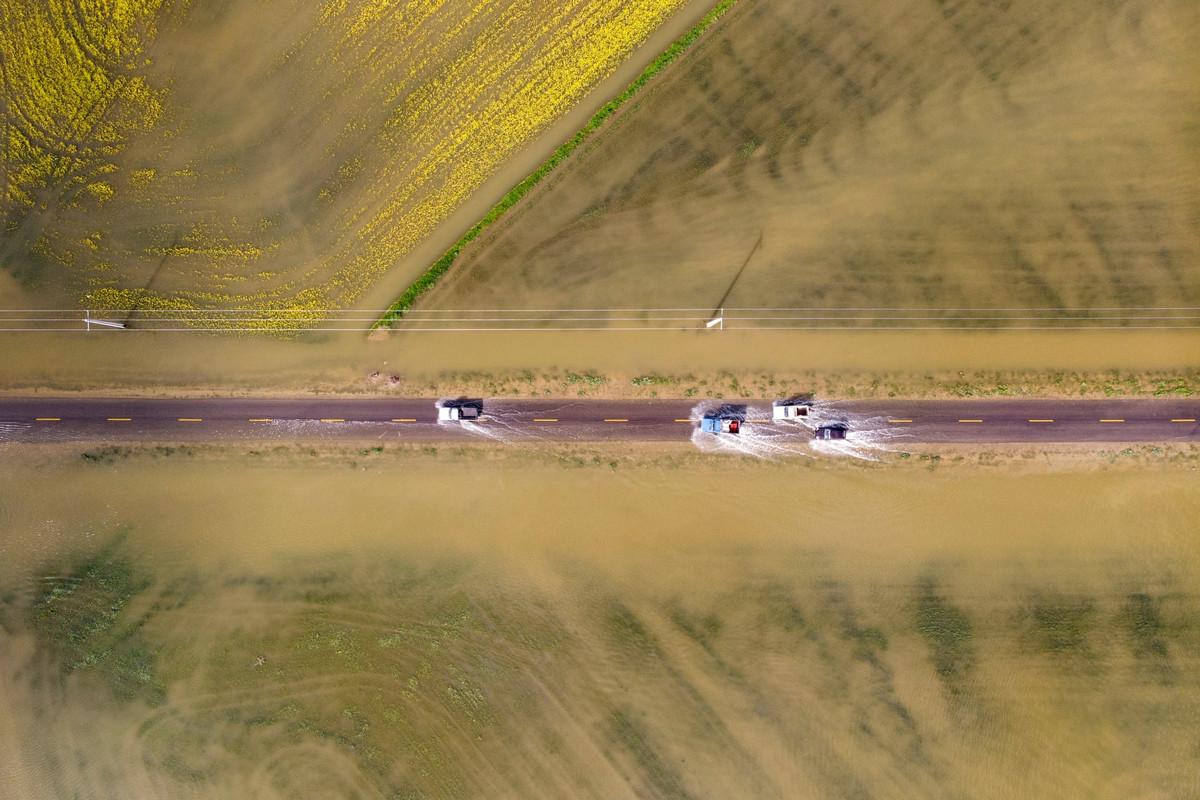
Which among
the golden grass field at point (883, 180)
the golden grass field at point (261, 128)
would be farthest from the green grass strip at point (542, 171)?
the golden grass field at point (261, 128)

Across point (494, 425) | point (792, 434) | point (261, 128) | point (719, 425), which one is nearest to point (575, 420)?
point (494, 425)

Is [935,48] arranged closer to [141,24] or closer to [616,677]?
[616,677]

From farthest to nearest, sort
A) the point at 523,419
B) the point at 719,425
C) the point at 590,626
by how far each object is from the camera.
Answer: the point at 523,419
the point at 590,626
the point at 719,425

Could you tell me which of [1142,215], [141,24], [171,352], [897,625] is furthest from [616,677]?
[141,24]

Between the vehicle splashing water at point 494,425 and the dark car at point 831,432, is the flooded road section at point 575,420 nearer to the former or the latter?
the vehicle splashing water at point 494,425

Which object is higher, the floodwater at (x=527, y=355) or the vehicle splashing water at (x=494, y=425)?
the floodwater at (x=527, y=355)

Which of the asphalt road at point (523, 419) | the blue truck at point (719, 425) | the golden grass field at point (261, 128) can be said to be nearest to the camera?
the blue truck at point (719, 425)

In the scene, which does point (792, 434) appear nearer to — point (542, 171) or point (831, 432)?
point (831, 432)
